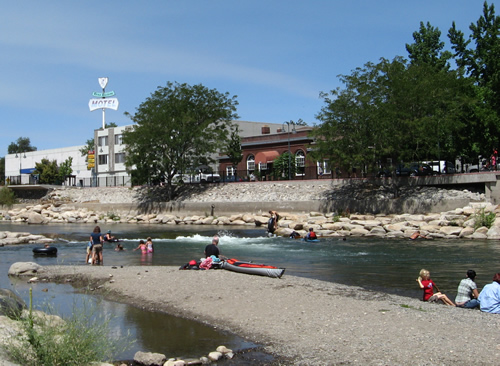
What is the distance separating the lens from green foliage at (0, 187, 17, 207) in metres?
80.3

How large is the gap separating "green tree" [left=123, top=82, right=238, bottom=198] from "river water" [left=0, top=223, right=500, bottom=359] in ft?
80.5

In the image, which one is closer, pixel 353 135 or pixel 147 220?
pixel 353 135

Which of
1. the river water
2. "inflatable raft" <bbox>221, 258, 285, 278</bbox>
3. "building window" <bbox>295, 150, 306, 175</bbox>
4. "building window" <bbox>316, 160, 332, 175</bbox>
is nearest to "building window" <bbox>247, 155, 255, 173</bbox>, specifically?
"building window" <bbox>295, 150, 306, 175</bbox>

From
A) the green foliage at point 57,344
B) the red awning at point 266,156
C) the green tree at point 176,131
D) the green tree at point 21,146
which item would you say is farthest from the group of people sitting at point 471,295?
the green tree at point 21,146

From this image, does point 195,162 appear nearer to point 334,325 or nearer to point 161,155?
point 161,155

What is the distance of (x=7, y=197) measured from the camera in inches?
3187

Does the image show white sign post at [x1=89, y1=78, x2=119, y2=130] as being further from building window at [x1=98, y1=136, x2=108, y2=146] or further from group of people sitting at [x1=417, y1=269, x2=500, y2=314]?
group of people sitting at [x1=417, y1=269, x2=500, y2=314]

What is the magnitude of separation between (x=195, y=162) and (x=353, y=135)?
22.2 meters

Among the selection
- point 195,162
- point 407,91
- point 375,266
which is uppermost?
point 407,91

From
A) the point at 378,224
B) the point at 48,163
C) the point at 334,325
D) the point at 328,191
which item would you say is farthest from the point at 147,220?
the point at 48,163

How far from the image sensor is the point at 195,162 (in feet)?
211

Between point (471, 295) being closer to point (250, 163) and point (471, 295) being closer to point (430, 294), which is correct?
point (430, 294)

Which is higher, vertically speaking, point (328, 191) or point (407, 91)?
point (407, 91)

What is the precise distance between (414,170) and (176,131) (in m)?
26.8
